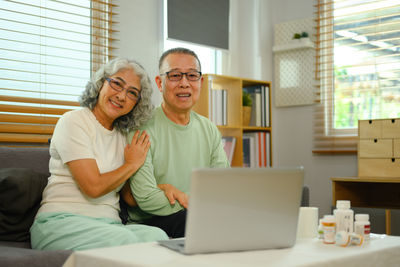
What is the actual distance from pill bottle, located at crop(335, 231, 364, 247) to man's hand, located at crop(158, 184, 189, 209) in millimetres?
851

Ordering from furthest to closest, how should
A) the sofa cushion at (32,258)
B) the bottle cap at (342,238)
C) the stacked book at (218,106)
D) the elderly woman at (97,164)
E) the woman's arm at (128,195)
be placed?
the stacked book at (218,106) < the woman's arm at (128,195) < the elderly woman at (97,164) < the sofa cushion at (32,258) < the bottle cap at (342,238)

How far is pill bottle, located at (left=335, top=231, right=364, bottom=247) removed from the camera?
129cm

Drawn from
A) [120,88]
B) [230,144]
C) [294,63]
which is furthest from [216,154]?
[294,63]

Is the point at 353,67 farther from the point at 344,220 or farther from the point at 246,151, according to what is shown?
the point at 344,220

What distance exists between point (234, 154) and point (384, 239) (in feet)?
7.37

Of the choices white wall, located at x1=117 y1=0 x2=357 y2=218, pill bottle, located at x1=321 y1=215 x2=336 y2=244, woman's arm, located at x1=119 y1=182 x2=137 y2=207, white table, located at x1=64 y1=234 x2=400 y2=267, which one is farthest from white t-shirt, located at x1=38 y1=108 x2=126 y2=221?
white wall, located at x1=117 y1=0 x2=357 y2=218

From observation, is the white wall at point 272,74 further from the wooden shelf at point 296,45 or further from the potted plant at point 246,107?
the potted plant at point 246,107

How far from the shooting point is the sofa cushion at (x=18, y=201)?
6.42 feet

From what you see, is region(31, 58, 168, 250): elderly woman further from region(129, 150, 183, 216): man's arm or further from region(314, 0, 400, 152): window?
region(314, 0, 400, 152): window

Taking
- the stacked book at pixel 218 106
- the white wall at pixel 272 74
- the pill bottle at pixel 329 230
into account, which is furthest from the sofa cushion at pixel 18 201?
the white wall at pixel 272 74

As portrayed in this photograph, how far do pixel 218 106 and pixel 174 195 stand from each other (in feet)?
5.18

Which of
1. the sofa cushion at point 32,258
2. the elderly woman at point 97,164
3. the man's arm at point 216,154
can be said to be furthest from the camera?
the man's arm at point 216,154

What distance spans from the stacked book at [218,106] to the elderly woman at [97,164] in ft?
4.47

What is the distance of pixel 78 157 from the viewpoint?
6.12ft
